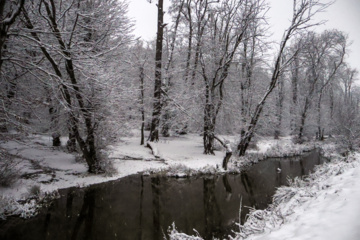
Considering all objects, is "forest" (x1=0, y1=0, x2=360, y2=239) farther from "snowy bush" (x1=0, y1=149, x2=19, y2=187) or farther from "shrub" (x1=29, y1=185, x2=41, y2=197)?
"shrub" (x1=29, y1=185, x2=41, y2=197)

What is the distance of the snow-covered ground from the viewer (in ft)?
9.63

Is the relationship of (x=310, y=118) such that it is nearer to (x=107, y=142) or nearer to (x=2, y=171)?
(x=107, y=142)

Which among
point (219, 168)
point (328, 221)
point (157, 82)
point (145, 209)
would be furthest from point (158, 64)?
point (328, 221)

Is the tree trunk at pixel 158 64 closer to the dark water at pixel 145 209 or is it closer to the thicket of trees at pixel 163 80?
the thicket of trees at pixel 163 80

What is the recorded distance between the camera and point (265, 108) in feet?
53.5

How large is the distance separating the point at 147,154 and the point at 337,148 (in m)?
13.2

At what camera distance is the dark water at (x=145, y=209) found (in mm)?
5273

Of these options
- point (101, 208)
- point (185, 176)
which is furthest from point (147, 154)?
point (101, 208)

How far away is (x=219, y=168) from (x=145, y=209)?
5.72 meters

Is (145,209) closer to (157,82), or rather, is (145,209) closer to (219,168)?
(219,168)

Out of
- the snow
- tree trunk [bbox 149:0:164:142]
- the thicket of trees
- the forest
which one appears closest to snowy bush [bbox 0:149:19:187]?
the forest

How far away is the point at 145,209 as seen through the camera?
6.69 meters

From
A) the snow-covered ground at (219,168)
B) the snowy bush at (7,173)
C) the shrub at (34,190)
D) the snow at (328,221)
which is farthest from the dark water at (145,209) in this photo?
the snow at (328,221)

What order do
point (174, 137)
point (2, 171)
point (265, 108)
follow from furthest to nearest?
point (174, 137) < point (265, 108) < point (2, 171)
